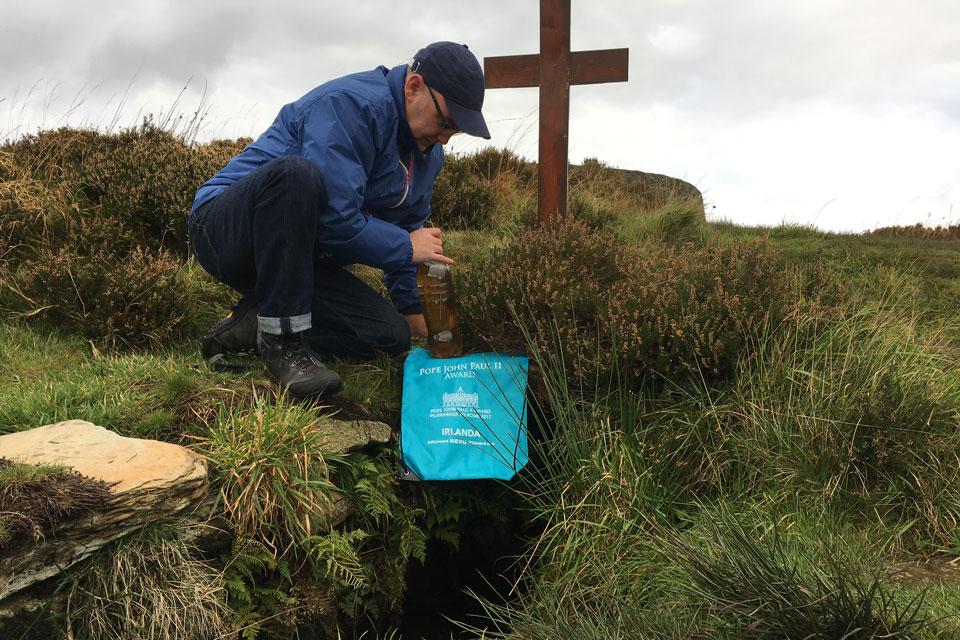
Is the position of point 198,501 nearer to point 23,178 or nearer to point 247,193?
point 247,193

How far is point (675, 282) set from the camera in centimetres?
436

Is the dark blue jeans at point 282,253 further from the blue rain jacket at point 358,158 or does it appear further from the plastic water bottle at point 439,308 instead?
the plastic water bottle at point 439,308

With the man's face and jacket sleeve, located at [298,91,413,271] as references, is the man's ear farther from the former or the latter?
jacket sleeve, located at [298,91,413,271]

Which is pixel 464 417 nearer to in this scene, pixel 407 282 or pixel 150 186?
pixel 407 282

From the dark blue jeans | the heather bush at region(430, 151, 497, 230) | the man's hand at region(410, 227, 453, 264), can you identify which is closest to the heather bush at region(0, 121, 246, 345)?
the dark blue jeans

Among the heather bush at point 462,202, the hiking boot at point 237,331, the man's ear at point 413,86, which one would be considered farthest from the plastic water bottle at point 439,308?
the heather bush at point 462,202

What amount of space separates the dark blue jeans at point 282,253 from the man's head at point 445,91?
74 centimetres

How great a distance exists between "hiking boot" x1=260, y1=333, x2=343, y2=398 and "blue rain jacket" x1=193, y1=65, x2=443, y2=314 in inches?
22.6

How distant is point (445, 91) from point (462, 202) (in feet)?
14.1

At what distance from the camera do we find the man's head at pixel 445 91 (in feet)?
12.4

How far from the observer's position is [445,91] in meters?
3.84

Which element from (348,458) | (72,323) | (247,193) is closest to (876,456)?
(348,458)

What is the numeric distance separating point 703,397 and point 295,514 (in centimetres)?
222

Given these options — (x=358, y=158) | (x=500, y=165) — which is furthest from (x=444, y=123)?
(x=500, y=165)
